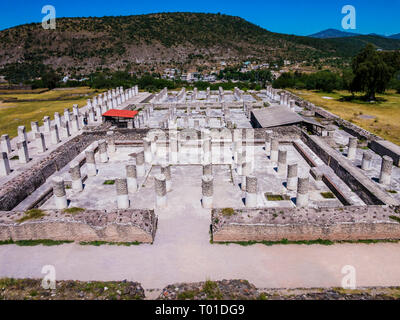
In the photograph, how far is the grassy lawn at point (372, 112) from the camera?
79.8ft

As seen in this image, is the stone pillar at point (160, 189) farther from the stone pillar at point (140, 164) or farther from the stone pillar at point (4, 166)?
the stone pillar at point (4, 166)

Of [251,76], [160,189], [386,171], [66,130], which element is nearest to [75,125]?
[66,130]

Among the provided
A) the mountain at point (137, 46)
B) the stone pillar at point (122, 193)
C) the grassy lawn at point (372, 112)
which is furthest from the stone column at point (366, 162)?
the mountain at point (137, 46)

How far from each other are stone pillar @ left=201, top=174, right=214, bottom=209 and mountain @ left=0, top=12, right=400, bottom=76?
75530 mm

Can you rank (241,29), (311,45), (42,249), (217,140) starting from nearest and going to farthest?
(42,249) < (217,140) < (241,29) < (311,45)

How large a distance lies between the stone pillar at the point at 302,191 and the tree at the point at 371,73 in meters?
31.5

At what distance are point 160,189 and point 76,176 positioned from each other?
4.17m

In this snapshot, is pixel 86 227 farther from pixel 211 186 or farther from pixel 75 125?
pixel 75 125

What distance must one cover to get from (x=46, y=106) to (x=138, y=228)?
34967mm

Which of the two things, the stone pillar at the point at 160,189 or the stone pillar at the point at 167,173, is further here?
the stone pillar at the point at 167,173
